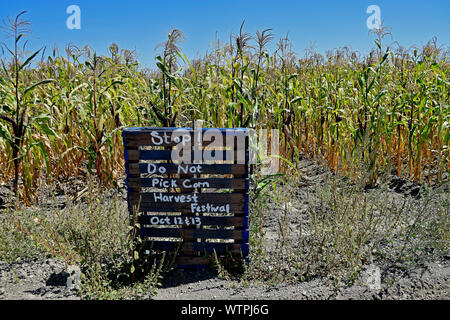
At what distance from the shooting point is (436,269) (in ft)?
9.57

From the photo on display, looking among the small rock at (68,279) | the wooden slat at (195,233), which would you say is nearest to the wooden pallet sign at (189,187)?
the wooden slat at (195,233)

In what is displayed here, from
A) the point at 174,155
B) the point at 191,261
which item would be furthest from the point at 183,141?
the point at 191,261

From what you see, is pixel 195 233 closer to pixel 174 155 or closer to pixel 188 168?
pixel 188 168

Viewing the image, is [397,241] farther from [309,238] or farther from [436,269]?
[309,238]

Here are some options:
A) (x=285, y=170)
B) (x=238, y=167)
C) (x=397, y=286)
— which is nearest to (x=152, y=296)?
(x=238, y=167)

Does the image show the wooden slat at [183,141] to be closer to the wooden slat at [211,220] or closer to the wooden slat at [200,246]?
the wooden slat at [211,220]

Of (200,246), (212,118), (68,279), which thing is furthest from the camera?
(212,118)

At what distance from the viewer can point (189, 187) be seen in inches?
111

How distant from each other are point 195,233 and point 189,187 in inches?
14.5

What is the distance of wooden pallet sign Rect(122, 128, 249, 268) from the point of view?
2.74m

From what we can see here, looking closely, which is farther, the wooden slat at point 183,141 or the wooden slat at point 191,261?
the wooden slat at point 191,261

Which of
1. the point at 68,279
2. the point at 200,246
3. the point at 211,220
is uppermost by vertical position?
the point at 211,220

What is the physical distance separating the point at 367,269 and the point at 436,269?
0.52 meters

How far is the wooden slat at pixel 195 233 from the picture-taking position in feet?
9.52
